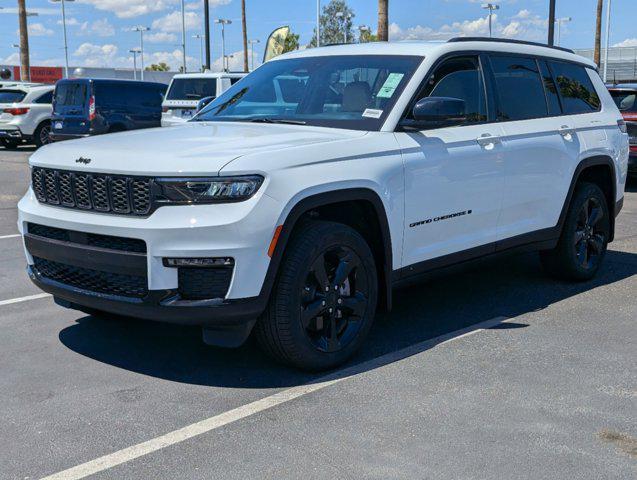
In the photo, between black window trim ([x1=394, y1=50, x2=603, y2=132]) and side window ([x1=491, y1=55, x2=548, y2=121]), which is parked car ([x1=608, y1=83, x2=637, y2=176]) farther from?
side window ([x1=491, y1=55, x2=548, y2=121])

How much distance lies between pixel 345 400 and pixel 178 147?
1.57m

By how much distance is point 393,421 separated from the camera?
12.9 ft

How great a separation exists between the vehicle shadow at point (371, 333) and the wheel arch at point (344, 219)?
50 centimetres

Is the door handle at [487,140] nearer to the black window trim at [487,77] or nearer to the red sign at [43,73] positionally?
the black window trim at [487,77]

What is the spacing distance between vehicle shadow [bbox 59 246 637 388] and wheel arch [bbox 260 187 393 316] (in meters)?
0.50

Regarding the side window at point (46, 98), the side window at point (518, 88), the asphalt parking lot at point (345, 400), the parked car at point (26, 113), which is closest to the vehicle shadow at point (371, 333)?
the asphalt parking lot at point (345, 400)

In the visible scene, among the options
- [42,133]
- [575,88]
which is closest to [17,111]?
[42,133]

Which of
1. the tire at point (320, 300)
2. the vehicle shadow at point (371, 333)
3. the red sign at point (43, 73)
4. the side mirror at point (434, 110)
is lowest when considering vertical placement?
the vehicle shadow at point (371, 333)

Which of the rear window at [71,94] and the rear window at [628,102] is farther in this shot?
the rear window at [71,94]

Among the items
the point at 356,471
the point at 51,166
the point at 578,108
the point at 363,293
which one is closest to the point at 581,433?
the point at 356,471

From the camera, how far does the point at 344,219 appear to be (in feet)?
15.8

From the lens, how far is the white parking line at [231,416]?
345 centimetres

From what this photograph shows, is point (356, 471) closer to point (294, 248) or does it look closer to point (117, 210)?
point (294, 248)

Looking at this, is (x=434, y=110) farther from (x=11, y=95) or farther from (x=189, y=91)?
(x=11, y=95)
